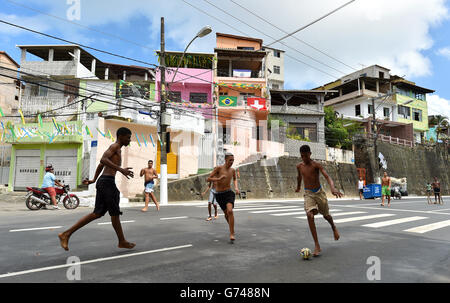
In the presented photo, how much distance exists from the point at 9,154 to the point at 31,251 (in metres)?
22.5

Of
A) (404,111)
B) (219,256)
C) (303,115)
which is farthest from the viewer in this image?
(404,111)

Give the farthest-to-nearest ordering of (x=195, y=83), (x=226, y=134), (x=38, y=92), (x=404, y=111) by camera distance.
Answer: (x=404, y=111), (x=226, y=134), (x=195, y=83), (x=38, y=92)

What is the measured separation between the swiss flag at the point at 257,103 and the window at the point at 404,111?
85.8 ft

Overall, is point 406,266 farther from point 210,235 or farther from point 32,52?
point 32,52

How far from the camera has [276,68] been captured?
44688mm

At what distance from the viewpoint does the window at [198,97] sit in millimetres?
27719

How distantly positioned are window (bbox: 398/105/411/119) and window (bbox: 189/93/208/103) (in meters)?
30.7

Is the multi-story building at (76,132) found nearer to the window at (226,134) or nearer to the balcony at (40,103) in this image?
the balcony at (40,103)

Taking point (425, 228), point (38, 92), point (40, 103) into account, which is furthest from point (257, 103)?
point (425, 228)

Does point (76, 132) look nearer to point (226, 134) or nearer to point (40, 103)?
point (40, 103)

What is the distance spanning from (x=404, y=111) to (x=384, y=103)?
178 inches

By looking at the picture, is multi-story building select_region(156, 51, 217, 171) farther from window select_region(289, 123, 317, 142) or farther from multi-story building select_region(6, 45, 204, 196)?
window select_region(289, 123, 317, 142)

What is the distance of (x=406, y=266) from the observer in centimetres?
405

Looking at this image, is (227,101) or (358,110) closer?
(227,101)
